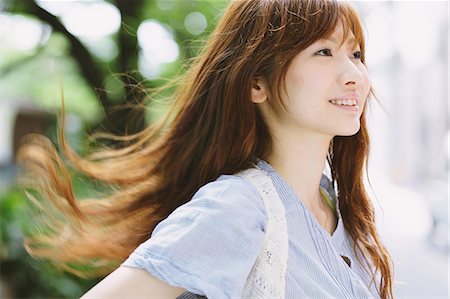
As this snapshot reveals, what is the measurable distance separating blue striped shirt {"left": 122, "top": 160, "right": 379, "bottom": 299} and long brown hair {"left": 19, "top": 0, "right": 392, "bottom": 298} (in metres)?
0.10

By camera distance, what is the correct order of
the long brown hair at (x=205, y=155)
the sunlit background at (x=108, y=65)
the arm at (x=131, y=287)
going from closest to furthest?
the arm at (x=131, y=287) → the long brown hair at (x=205, y=155) → the sunlit background at (x=108, y=65)

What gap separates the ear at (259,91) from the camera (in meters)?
1.01

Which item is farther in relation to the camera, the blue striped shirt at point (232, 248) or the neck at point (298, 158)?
the neck at point (298, 158)

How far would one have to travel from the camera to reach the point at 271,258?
856 mm

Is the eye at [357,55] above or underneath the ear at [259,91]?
above

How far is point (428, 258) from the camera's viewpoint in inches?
123

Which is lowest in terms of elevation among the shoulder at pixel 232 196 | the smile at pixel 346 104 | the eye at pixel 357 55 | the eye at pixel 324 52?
the shoulder at pixel 232 196

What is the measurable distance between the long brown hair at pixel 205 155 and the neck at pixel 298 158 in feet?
0.10

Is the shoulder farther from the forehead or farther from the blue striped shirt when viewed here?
the forehead

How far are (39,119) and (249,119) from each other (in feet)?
9.19

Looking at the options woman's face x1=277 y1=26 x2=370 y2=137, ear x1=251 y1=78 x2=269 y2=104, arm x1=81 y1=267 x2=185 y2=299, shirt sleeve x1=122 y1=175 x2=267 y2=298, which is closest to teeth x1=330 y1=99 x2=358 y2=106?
woman's face x1=277 y1=26 x2=370 y2=137

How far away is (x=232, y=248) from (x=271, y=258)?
6 cm

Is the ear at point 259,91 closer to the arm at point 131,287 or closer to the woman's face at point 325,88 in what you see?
the woman's face at point 325,88

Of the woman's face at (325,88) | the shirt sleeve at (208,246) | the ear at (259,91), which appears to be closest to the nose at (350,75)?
the woman's face at (325,88)
